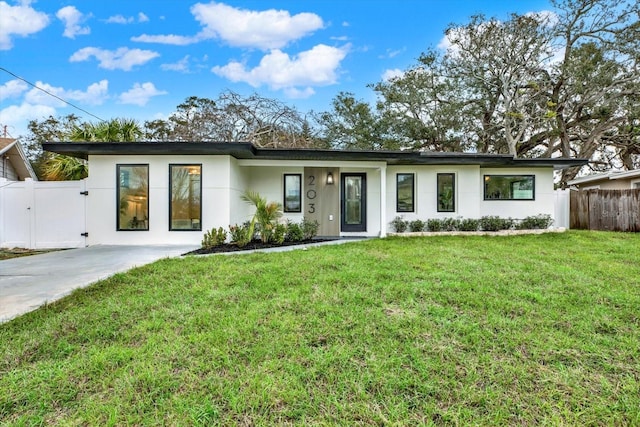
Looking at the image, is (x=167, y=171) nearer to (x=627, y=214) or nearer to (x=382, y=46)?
(x=382, y=46)

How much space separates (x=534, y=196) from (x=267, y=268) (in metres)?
9.63

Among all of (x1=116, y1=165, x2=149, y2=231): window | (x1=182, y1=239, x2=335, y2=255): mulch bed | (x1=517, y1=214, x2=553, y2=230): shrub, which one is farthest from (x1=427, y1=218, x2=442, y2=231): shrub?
(x1=116, y1=165, x2=149, y2=231): window

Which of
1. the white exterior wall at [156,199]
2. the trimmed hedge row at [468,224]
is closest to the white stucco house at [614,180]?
the trimmed hedge row at [468,224]

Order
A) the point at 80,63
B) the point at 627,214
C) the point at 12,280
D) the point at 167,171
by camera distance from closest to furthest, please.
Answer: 1. the point at 12,280
2. the point at 167,171
3. the point at 627,214
4. the point at 80,63

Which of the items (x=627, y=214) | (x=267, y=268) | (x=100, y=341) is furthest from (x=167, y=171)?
(x=627, y=214)

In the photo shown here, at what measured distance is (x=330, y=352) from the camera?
228cm

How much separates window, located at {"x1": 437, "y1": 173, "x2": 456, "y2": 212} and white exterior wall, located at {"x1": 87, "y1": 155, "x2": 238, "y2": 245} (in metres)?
6.49

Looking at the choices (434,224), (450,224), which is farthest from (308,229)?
(450,224)

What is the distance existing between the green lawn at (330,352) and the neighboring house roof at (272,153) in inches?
150

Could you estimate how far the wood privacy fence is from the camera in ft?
34.2

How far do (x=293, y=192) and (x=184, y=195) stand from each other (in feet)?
10.5

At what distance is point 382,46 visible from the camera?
547 inches

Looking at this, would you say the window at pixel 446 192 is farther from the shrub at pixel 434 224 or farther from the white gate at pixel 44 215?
the white gate at pixel 44 215

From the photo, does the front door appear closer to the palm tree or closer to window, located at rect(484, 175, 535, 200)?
window, located at rect(484, 175, 535, 200)
